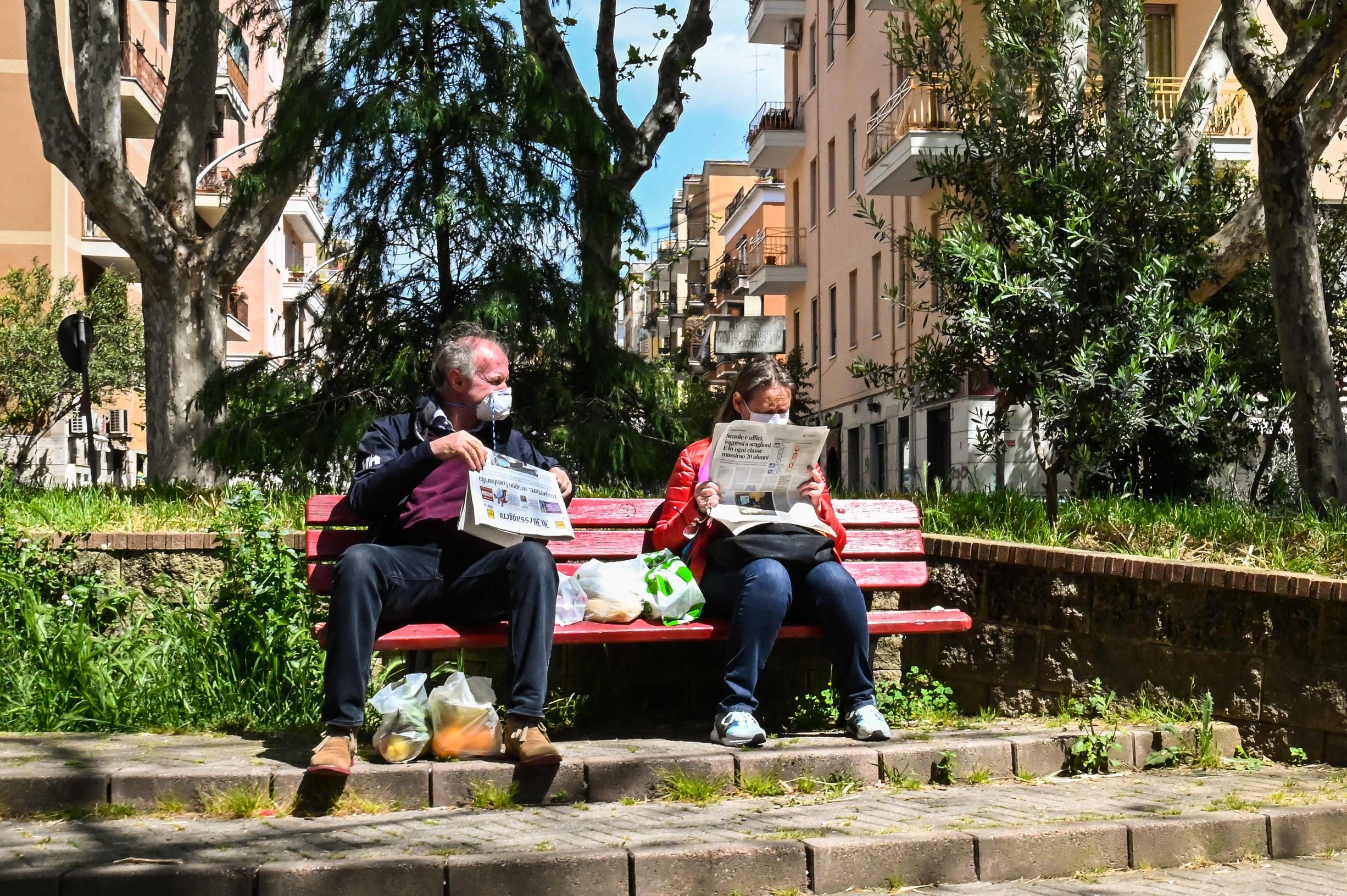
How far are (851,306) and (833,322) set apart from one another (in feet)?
6.95

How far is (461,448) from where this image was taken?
5578 mm

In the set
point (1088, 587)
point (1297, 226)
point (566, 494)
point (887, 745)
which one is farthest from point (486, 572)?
point (1297, 226)

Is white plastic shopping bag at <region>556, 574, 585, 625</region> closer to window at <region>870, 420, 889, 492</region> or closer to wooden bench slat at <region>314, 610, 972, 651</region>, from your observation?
wooden bench slat at <region>314, 610, 972, 651</region>

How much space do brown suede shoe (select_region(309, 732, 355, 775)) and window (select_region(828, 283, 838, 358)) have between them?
34.5 meters

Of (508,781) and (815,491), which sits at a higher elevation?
(815,491)

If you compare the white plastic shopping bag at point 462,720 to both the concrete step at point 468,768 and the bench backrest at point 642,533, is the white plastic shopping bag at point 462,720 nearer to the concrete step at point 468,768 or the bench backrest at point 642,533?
the concrete step at point 468,768

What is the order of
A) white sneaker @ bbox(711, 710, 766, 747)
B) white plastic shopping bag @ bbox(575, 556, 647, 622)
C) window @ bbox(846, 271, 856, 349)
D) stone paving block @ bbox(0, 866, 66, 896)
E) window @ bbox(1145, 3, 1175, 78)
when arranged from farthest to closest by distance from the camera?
window @ bbox(846, 271, 856, 349) → window @ bbox(1145, 3, 1175, 78) → white plastic shopping bag @ bbox(575, 556, 647, 622) → white sneaker @ bbox(711, 710, 766, 747) → stone paving block @ bbox(0, 866, 66, 896)

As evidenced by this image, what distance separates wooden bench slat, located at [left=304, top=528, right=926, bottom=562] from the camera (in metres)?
6.20

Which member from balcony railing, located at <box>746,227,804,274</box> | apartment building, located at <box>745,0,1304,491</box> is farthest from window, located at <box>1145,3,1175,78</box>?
balcony railing, located at <box>746,227,804,274</box>

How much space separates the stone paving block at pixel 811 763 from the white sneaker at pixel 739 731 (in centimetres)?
6

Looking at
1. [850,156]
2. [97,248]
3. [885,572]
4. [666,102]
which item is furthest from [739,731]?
[97,248]

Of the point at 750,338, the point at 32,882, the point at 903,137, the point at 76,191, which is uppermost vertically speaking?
the point at 76,191

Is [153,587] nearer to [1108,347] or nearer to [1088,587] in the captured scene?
[1088,587]

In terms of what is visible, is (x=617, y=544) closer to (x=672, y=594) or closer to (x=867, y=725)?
(x=672, y=594)
